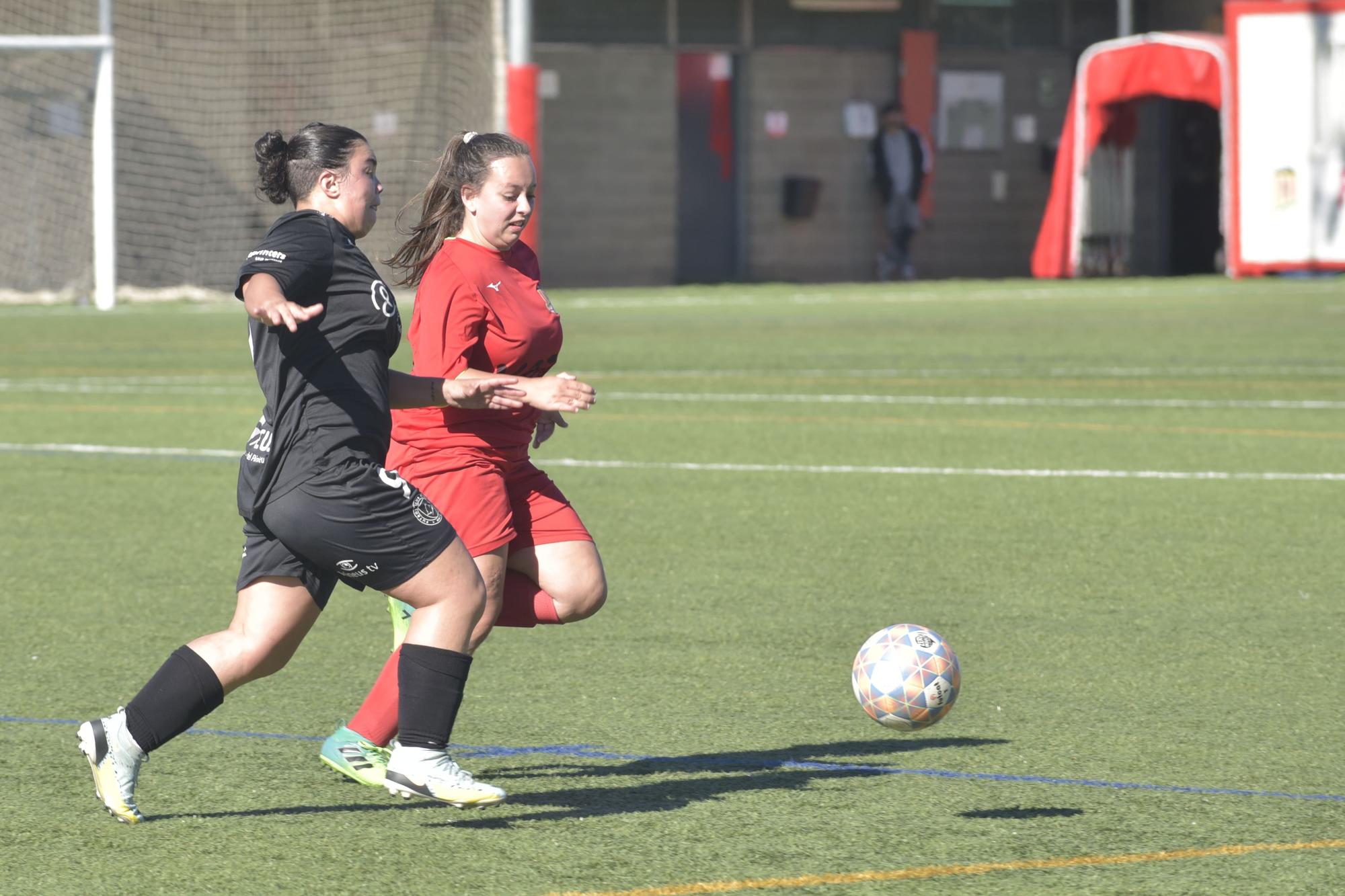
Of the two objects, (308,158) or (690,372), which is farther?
(690,372)

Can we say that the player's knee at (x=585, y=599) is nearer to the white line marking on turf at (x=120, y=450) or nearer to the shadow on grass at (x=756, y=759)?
A: the shadow on grass at (x=756, y=759)

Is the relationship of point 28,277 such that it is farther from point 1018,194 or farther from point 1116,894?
point 1116,894

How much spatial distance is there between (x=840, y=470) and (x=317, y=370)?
746 cm

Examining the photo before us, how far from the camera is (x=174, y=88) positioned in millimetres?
28797

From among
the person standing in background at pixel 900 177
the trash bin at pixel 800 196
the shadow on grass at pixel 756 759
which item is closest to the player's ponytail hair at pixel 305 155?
the shadow on grass at pixel 756 759

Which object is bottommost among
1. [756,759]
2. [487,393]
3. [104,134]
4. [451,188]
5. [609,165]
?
[756,759]

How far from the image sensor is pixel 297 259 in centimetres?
474

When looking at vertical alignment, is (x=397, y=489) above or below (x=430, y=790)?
above

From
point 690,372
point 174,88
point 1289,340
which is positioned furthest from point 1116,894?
point 174,88

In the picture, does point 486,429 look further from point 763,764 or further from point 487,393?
point 763,764

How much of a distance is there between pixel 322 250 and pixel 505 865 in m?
1.47

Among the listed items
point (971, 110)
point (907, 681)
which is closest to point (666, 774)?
point (907, 681)

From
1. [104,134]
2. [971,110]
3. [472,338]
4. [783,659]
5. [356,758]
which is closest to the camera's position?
[356,758]

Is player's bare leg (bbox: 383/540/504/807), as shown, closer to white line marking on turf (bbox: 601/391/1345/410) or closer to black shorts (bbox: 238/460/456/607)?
black shorts (bbox: 238/460/456/607)
